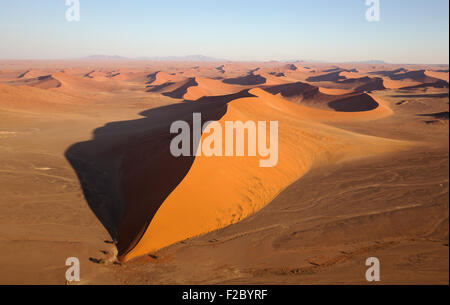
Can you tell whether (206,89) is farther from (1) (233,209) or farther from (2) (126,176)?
(1) (233,209)

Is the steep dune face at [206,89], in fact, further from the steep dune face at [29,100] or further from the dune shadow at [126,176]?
the dune shadow at [126,176]

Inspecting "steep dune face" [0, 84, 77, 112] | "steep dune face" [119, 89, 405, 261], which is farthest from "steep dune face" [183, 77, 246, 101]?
"steep dune face" [119, 89, 405, 261]

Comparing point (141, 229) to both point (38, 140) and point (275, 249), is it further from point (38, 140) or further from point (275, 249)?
point (38, 140)

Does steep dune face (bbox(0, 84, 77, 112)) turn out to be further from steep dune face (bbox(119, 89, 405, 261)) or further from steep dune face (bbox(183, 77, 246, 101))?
steep dune face (bbox(119, 89, 405, 261))

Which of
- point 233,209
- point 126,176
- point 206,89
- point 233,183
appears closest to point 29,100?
point 126,176

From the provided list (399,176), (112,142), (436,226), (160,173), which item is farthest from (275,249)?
(112,142)

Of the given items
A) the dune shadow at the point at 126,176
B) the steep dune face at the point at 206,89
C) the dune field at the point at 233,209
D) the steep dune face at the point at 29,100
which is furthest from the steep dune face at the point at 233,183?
the steep dune face at the point at 206,89
